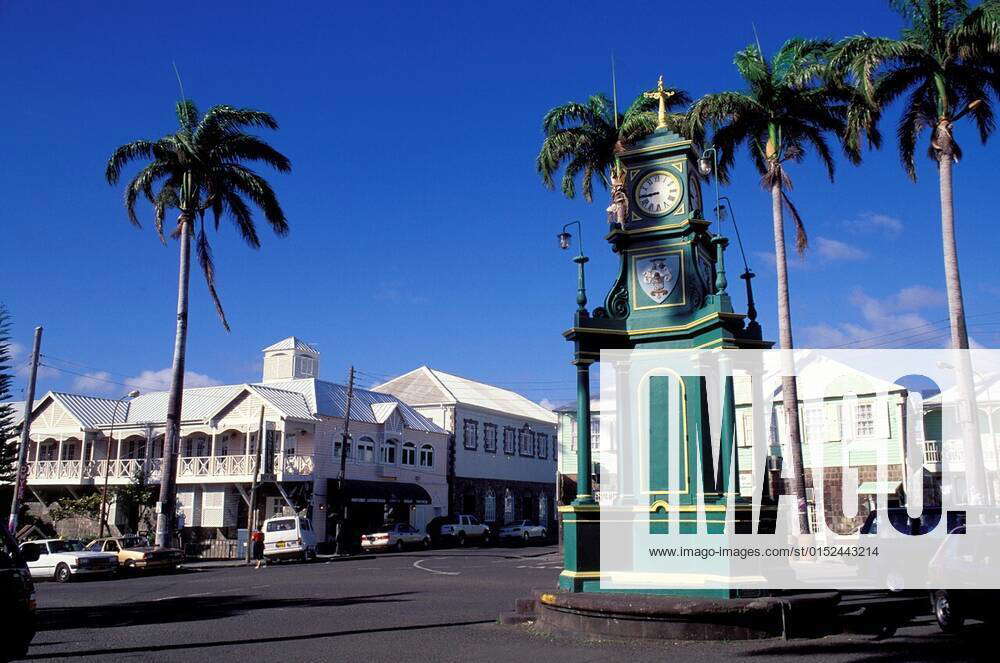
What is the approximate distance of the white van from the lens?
34844mm

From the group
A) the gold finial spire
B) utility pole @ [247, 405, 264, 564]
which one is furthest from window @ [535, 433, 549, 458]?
the gold finial spire

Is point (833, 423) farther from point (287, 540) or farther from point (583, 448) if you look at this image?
point (583, 448)

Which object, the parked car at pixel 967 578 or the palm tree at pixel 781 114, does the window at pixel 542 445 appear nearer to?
the palm tree at pixel 781 114

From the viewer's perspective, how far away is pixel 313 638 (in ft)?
40.1

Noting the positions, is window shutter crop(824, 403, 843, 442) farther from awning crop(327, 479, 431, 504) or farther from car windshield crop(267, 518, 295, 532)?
car windshield crop(267, 518, 295, 532)

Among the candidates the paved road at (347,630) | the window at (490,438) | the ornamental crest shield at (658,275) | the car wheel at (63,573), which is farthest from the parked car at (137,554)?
the window at (490,438)

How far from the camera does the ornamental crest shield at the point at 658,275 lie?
14.5m

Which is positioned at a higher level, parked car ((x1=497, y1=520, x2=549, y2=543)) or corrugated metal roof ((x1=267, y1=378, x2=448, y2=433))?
corrugated metal roof ((x1=267, y1=378, x2=448, y2=433))

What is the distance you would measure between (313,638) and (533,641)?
10.1 feet

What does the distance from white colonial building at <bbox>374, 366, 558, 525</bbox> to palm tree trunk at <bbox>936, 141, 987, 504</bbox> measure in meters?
34.2

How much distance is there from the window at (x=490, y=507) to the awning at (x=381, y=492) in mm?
7362

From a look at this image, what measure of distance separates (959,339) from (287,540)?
25.0 meters

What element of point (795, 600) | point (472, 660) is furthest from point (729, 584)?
point (472, 660)

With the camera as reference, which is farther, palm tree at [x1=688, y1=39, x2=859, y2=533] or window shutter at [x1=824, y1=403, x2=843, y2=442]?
window shutter at [x1=824, y1=403, x2=843, y2=442]
